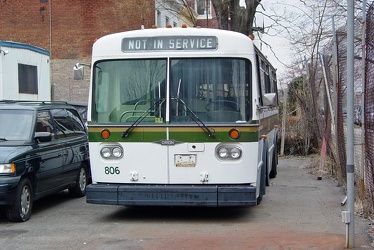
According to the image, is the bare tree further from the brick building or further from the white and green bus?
the white and green bus

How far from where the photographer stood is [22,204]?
380 inches

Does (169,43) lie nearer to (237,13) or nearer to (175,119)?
(175,119)

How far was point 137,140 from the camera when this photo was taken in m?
9.47

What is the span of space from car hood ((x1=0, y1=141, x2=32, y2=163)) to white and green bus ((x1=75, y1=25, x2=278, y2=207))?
1077mm

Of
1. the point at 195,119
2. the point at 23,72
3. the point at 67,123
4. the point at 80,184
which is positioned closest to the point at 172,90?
the point at 195,119

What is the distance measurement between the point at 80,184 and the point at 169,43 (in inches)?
166

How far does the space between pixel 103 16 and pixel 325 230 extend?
2416cm

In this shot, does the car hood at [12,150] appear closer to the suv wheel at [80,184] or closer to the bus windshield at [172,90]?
the bus windshield at [172,90]

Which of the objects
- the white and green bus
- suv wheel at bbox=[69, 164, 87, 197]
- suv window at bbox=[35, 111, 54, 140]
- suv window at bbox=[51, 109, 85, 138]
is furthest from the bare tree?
the white and green bus

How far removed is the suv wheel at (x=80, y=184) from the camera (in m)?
12.5

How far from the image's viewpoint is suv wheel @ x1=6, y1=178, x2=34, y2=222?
371 inches

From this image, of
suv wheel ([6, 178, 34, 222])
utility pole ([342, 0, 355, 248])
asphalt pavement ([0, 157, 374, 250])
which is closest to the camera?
utility pole ([342, 0, 355, 248])

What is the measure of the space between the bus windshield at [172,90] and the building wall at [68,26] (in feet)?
70.5

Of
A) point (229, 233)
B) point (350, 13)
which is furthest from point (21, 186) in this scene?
point (350, 13)
